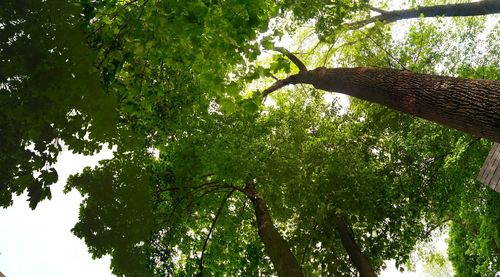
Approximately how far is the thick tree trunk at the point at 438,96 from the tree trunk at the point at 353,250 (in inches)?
257

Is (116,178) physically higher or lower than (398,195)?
lower

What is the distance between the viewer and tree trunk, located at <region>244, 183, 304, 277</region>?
32.5 feet

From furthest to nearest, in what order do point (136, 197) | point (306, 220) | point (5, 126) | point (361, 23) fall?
point (361, 23)
point (306, 220)
point (136, 197)
point (5, 126)

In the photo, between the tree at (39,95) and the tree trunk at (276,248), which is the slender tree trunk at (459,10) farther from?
the tree at (39,95)

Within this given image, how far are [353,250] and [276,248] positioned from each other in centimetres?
345

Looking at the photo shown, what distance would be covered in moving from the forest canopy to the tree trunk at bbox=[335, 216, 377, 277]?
72mm

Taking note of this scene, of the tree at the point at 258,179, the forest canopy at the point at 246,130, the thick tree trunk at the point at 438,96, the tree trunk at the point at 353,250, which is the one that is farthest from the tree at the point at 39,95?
the tree trunk at the point at 353,250

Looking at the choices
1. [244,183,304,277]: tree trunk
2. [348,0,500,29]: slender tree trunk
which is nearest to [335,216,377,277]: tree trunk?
[244,183,304,277]: tree trunk

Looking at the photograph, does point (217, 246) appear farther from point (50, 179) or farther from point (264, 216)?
point (50, 179)

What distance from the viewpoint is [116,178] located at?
502 cm

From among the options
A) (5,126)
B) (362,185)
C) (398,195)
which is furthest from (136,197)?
(398,195)

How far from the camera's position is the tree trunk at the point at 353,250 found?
1182 centimetres

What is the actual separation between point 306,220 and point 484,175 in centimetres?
572

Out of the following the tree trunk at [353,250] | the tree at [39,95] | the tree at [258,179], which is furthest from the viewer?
the tree trunk at [353,250]
